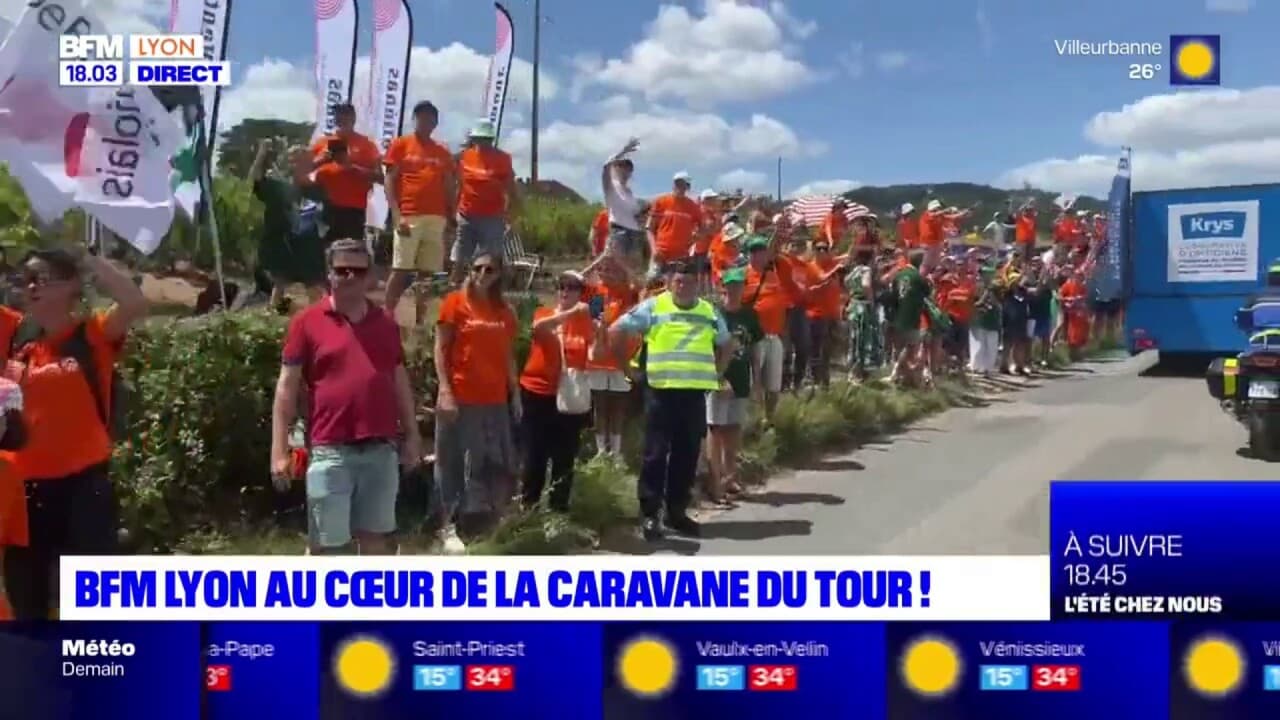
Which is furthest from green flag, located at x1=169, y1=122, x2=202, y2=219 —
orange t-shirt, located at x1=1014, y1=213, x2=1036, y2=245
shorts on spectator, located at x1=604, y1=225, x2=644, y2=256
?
orange t-shirt, located at x1=1014, y1=213, x2=1036, y2=245

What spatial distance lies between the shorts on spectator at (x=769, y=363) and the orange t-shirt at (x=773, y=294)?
0.15m

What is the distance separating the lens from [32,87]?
8.50 ft

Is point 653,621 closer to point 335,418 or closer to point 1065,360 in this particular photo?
point 335,418

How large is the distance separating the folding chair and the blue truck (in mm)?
1706

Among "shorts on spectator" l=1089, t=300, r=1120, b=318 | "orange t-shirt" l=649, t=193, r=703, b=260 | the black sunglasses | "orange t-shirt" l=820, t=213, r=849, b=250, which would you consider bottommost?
"shorts on spectator" l=1089, t=300, r=1120, b=318

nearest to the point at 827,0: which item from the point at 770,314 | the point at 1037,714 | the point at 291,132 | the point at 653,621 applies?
the point at 291,132

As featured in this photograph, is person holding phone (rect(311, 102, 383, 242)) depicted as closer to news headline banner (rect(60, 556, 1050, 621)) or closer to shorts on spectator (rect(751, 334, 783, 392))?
news headline banner (rect(60, 556, 1050, 621))

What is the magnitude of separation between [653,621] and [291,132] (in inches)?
56.8

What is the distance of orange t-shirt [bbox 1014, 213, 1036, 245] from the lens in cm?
280

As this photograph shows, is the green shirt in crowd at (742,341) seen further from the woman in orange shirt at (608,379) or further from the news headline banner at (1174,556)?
the news headline banner at (1174,556)

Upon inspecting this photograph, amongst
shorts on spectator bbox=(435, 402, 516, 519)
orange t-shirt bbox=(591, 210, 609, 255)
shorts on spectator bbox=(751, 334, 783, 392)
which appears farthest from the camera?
shorts on spectator bbox=(751, 334, 783, 392)

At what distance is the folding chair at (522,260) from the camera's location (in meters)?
3.61

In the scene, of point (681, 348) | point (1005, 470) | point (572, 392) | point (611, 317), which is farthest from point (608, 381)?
point (1005, 470)

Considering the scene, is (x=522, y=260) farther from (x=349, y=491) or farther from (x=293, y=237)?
(x=349, y=491)
